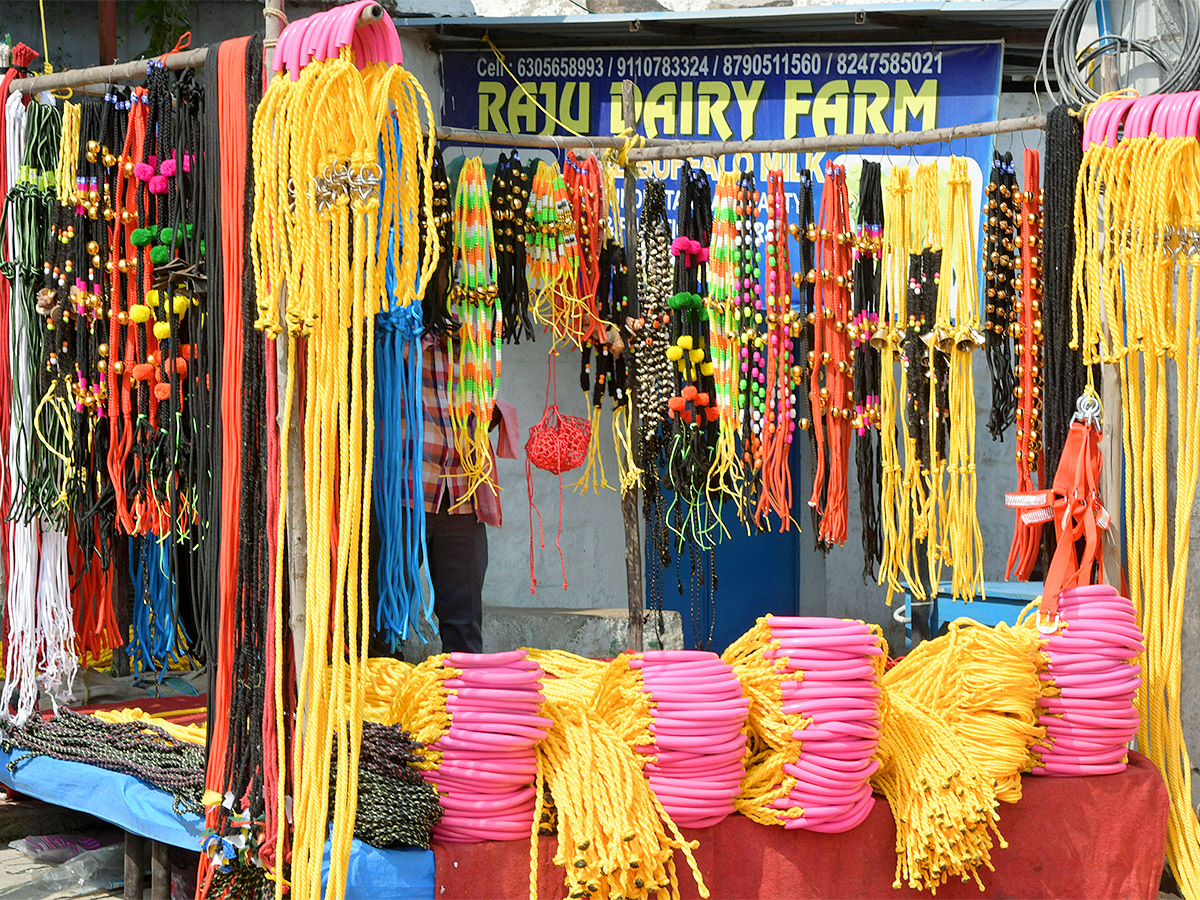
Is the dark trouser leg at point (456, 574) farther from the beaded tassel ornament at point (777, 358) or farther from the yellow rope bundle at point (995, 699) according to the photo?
the yellow rope bundle at point (995, 699)

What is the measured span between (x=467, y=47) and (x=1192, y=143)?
146 inches

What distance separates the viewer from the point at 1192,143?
343cm

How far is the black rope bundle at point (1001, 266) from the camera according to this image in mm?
4125

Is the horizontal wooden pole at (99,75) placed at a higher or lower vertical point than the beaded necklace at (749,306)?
higher

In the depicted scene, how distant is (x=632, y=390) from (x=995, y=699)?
5.75 ft

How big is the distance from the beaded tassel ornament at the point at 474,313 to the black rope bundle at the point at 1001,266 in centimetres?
164

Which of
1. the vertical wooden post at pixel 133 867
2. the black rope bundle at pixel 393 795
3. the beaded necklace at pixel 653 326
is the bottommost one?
the vertical wooden post at pixel 133 867

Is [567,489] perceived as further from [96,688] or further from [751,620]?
[96,688]

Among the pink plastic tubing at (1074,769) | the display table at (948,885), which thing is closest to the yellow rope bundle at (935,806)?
the display table at (948,885)

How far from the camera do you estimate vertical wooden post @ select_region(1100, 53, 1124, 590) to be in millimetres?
3668

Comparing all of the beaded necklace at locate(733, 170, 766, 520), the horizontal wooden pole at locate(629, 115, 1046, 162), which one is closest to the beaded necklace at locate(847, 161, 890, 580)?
the horizontal wooden pole at locate(629, 115, 1046, 162)

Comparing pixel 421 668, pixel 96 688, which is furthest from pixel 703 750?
pixel 96 688

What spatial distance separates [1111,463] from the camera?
147 inches

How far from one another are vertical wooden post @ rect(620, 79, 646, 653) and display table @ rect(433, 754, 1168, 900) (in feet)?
5.67
